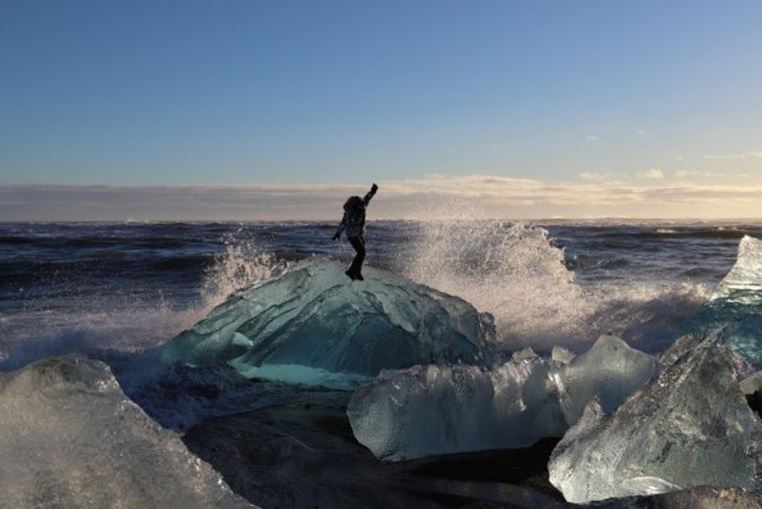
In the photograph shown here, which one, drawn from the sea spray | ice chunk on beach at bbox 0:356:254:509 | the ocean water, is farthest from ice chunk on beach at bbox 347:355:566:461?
the sea spray

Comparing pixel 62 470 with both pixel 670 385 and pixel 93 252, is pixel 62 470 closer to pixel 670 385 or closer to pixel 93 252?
pixel 670 385

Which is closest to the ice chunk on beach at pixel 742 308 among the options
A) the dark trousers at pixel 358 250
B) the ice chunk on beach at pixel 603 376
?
the ice chunk on beach at pixel 603 376

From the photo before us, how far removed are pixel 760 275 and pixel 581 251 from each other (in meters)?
20.3

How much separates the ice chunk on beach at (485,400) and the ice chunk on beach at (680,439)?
91 cm

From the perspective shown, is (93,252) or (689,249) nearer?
(93,252)

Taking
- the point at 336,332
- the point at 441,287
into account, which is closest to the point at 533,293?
the point at 441,287

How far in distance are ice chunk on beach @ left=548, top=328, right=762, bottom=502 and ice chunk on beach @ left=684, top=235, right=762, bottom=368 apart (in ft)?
10.6

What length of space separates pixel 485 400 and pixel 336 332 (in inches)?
91.6

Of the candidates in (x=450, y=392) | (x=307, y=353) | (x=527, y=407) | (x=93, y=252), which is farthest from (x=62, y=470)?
(x=93, y=252)

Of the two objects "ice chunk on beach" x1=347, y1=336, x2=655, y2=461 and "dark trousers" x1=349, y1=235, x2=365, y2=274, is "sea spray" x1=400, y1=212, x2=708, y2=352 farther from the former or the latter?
"ice chunk on beach" x1=347, y1=336, x2=655, y2=461

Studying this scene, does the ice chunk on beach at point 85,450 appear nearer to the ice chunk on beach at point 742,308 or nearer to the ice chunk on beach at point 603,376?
the ice chunk on beach at point 603,376

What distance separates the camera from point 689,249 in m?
28.1

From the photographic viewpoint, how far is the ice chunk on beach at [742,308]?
628 cm

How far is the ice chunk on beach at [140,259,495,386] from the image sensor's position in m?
6.34
